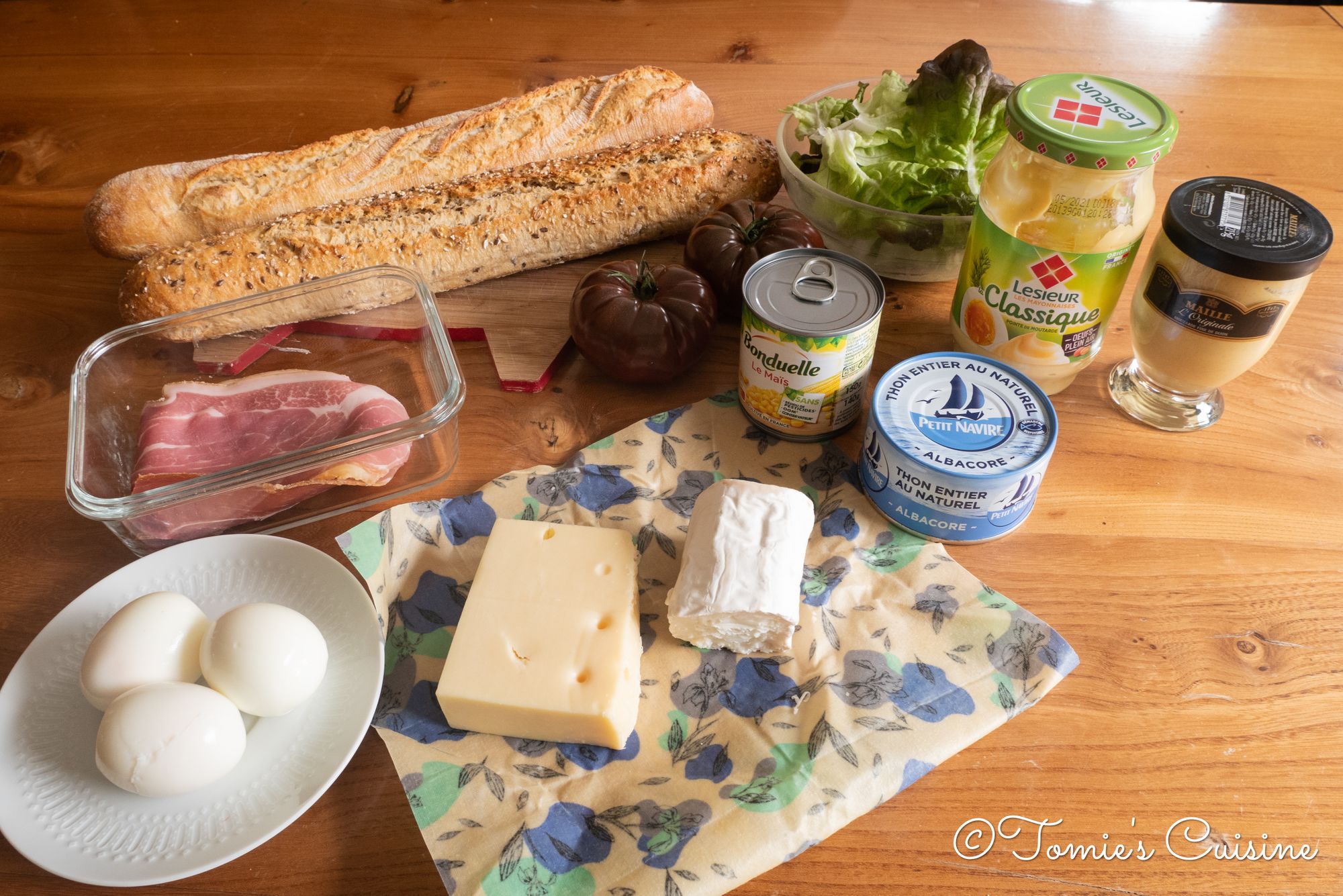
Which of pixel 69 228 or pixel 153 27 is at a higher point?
pixel 153 27

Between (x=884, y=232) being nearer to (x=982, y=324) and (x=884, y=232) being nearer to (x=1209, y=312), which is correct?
(x=982, y=324)

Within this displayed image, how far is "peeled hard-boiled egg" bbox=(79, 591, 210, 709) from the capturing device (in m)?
0.88

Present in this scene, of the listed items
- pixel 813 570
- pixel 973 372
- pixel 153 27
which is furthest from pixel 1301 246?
pixel 153 27

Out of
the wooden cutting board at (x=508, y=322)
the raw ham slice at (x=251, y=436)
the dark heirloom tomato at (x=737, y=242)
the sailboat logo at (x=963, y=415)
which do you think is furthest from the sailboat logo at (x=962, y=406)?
the raw ham slice at (x=251, y=436)

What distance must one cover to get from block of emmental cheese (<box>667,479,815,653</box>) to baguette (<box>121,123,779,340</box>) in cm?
61

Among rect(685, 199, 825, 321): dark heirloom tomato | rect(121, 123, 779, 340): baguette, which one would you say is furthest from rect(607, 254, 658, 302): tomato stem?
rect(121, 123, 779, 340): baguette

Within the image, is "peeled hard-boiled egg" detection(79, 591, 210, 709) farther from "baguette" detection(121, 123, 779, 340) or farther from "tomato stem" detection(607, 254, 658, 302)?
"tomato stem" detection(607, 254, 658, 302)

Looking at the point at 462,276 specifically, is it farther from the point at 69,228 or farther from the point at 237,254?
the point at 69,228

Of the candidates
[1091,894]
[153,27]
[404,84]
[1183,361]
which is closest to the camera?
[1091,894]

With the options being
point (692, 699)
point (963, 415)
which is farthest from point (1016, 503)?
point (692, 699)

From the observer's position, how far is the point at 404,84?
196cm

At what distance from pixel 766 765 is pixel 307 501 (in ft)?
2.21

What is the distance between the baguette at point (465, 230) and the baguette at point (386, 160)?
0.25ft

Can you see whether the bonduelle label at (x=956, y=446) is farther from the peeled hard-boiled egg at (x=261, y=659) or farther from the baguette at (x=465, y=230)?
the peeled hard-boiled egg at (x=261, y=659)
